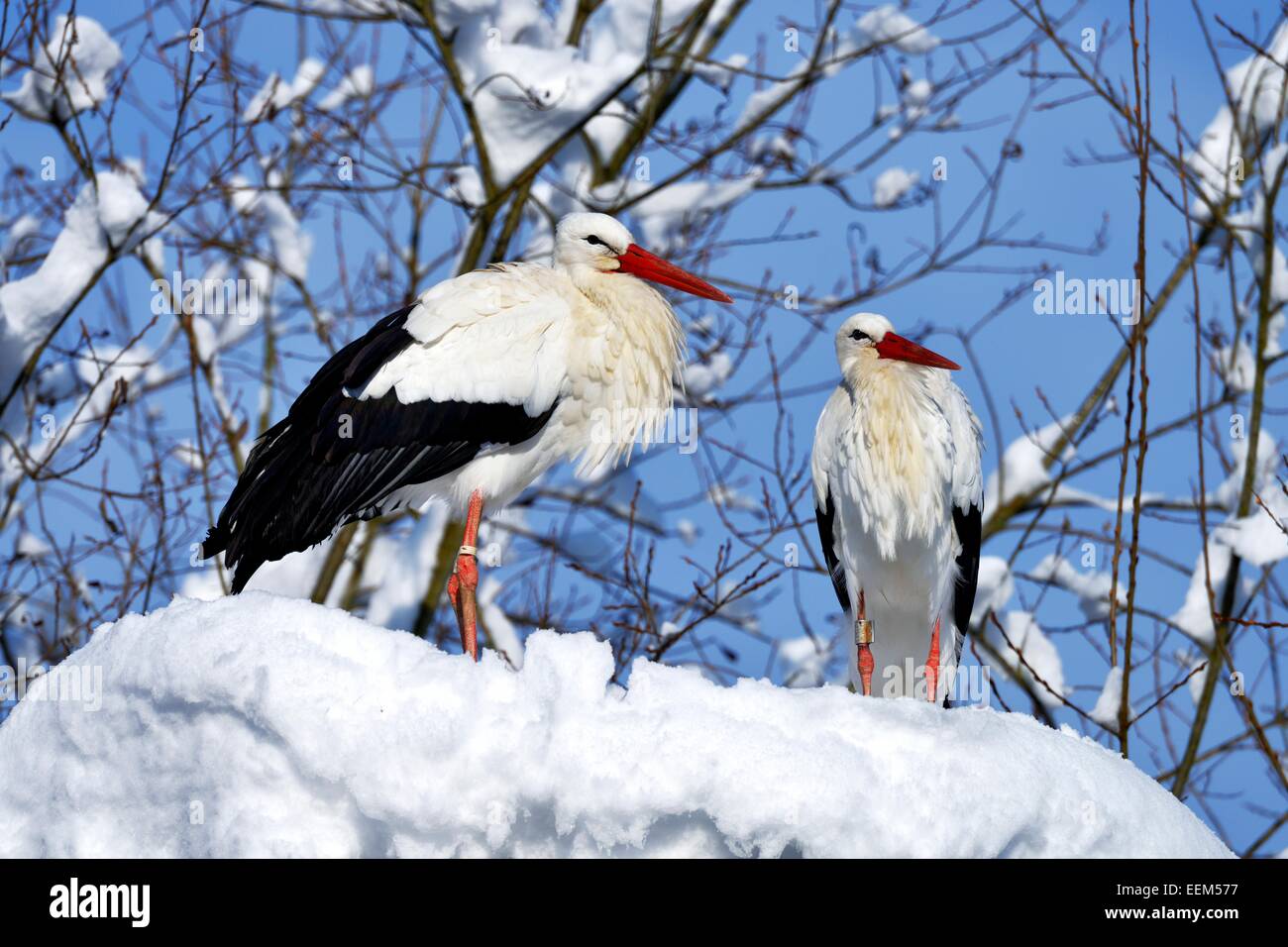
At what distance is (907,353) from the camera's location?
230 inches

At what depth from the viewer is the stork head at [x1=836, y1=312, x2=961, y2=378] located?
5812mm

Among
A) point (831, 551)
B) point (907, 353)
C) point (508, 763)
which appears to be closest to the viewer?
point (508, 763)

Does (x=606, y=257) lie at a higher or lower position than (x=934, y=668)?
higher

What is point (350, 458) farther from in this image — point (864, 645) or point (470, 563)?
point (864, 645)

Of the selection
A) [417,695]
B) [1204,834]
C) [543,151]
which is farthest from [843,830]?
[543,151]

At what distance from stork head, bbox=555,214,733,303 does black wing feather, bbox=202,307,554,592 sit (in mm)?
716

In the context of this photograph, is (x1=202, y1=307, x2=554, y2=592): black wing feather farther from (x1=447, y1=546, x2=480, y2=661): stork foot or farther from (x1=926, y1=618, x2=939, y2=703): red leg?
(x1=926, y1=618, x2=939, y2=703): red leg

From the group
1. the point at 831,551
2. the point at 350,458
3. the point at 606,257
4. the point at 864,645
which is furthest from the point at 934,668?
the point at 350,458

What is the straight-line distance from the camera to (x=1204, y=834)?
157 inches

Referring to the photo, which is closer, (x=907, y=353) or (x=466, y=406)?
(x=466, y=406)

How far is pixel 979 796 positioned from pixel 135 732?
7.00ft

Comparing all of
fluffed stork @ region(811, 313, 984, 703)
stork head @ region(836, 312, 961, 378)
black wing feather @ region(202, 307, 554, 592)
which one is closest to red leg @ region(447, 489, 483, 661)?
black wing feather @ region(202, 307, 554, 592)

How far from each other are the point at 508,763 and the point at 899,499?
9.33 feet

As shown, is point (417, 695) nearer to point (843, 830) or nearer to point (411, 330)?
point (843, 830)
